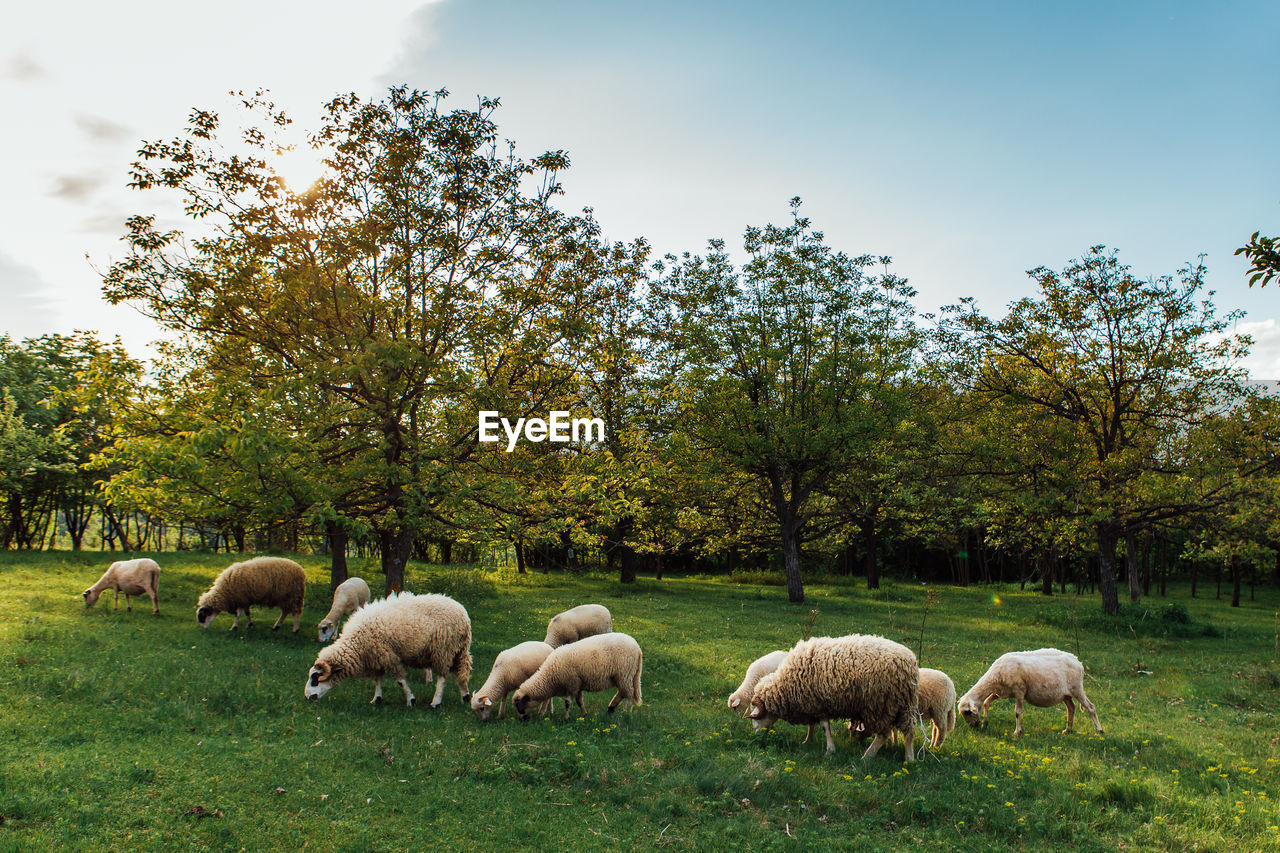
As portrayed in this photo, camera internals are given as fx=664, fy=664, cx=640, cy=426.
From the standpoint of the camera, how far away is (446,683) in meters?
12.7

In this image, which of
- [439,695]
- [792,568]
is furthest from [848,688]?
[792,568]

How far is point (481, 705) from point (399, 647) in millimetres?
1836

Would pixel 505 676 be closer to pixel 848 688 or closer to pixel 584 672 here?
pixel 584 672

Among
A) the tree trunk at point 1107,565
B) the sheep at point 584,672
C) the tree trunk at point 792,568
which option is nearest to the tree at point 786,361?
the tree trunk at point 792,568

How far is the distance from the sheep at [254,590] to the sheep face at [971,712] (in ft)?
46.0

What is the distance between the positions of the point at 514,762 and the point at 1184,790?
8.16 meters

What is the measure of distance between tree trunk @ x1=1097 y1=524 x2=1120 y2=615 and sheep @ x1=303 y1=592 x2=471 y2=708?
23.6 metres

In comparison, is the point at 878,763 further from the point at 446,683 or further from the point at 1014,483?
the point at 1014,483

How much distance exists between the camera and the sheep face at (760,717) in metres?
9.63

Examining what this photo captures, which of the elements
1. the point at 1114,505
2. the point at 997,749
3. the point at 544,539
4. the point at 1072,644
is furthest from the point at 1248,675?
the point at 544,539

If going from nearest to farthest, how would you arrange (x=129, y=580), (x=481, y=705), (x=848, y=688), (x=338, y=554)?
(x=848, y=688) → (x=481, y=705) → (x=129, y=580) → (x=338, y=554)

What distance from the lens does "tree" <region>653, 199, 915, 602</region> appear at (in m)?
27.0

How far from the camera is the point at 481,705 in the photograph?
10.5 meters

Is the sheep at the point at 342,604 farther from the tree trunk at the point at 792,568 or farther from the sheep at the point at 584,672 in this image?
the tree trunk at the point at 792,568
